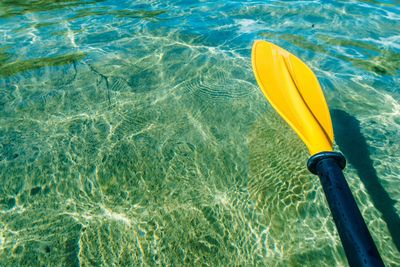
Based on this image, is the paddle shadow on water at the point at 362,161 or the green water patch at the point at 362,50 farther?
the green water patch at the point at 362,50

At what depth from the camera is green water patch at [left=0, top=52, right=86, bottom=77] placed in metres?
4.16

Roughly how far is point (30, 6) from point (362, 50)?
7.33 m

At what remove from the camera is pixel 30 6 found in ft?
21.5

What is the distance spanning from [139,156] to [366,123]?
273 centimetres

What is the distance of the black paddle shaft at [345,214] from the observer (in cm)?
151

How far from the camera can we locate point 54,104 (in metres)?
3.53

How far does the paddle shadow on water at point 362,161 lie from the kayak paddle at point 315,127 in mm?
350

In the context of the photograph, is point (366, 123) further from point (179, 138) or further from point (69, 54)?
point (69, 54)

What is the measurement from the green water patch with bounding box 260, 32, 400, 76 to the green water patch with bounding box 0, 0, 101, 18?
16.0 ft

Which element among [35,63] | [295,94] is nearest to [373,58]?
[295,94]

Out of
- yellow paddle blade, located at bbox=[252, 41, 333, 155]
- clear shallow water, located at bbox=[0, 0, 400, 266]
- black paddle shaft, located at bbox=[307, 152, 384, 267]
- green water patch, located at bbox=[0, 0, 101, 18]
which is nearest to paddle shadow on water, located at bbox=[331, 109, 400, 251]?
clear shallow water, located at bbox=[0, 0, 400, 266]

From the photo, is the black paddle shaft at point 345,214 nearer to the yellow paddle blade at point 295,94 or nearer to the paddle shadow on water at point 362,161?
the yellow paddle blade at point 295,94

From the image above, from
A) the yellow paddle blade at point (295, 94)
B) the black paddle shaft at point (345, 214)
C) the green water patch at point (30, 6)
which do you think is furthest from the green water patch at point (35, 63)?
the black paddle shaft at point (345, 214)

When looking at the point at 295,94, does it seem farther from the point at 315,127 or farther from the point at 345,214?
the point at 345,214
